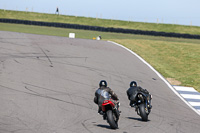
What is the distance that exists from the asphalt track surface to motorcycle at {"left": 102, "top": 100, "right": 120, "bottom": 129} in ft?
0.78

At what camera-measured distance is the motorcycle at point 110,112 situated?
1025cm

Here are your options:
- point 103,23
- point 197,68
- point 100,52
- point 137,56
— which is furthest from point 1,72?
point 103,23

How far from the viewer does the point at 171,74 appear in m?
23.4

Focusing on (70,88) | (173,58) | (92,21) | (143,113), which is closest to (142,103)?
(143,113)

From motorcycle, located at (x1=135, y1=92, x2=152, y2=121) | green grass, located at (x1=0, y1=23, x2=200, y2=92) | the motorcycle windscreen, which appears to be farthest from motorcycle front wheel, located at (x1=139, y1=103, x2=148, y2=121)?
green grass, located at (x1=0, y1=23, x2=200, y2=92)

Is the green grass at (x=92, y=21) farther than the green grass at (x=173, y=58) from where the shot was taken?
Yes

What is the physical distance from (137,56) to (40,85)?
12.0 metres

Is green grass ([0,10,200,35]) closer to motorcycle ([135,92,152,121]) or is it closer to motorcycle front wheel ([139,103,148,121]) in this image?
motorcycle ([135,92,152,121])

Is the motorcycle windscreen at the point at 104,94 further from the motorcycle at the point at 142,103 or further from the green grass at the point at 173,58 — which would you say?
the green grass at the point at 173,58

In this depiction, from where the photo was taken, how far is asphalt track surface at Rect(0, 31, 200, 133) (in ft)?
35.6

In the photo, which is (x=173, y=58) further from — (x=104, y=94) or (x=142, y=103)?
(x=104, y=94)

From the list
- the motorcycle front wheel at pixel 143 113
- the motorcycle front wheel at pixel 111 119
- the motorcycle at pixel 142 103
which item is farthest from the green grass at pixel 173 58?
the motorcycle front wheel at pixel 111 119

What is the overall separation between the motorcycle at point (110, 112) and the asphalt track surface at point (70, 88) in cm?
24

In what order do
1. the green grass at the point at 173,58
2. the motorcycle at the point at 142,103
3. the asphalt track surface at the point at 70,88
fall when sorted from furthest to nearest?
the green grass at the point at 173,58
the motorcycle at the point at 142,103
the asphalt track surface at the point at 70,88
